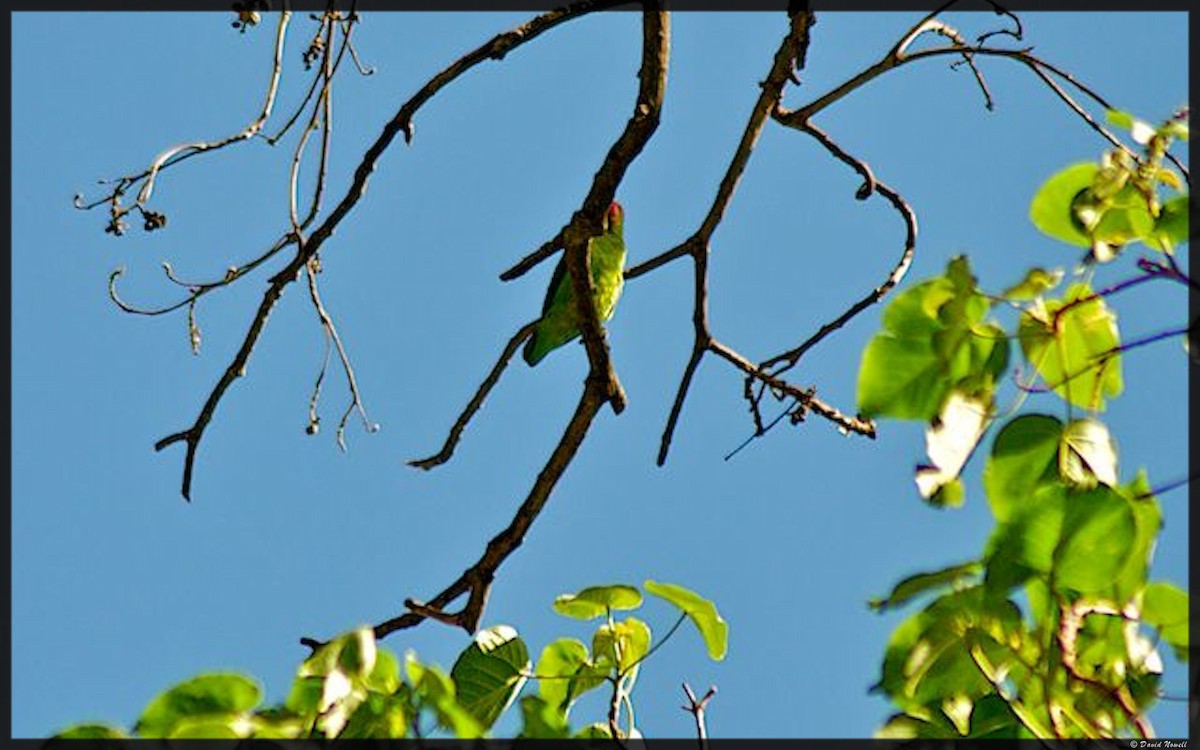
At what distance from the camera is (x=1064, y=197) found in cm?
112

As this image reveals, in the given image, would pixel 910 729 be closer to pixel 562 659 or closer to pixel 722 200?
pixel 562 659

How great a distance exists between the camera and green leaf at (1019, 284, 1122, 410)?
1.07 meters

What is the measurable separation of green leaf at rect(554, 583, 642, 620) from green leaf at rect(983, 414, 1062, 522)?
1.34 feet

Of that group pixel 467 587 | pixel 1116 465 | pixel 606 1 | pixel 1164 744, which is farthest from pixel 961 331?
pixel 606 1

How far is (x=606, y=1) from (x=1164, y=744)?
1438 mm

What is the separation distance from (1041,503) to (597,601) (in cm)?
48

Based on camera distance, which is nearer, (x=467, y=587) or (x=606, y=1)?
(x=467, y=587)

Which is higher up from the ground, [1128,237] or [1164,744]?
[1128,237]

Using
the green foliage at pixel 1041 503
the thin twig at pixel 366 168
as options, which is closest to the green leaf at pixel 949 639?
the green foliage at pixel 1041 503

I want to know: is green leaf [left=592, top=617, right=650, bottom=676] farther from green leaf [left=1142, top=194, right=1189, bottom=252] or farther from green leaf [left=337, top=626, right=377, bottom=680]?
green leaf [left=1142, top=194, right=1189, bottom=252]

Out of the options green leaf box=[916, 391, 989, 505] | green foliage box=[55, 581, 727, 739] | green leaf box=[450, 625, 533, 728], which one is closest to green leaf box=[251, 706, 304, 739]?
green foliage box=[55, 581, 727, 739]

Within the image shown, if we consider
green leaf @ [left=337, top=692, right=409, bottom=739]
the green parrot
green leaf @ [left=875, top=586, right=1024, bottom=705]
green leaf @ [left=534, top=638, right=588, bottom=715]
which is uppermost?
the green parrot

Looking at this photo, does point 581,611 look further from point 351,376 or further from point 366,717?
point 351,376

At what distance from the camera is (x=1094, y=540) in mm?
926
